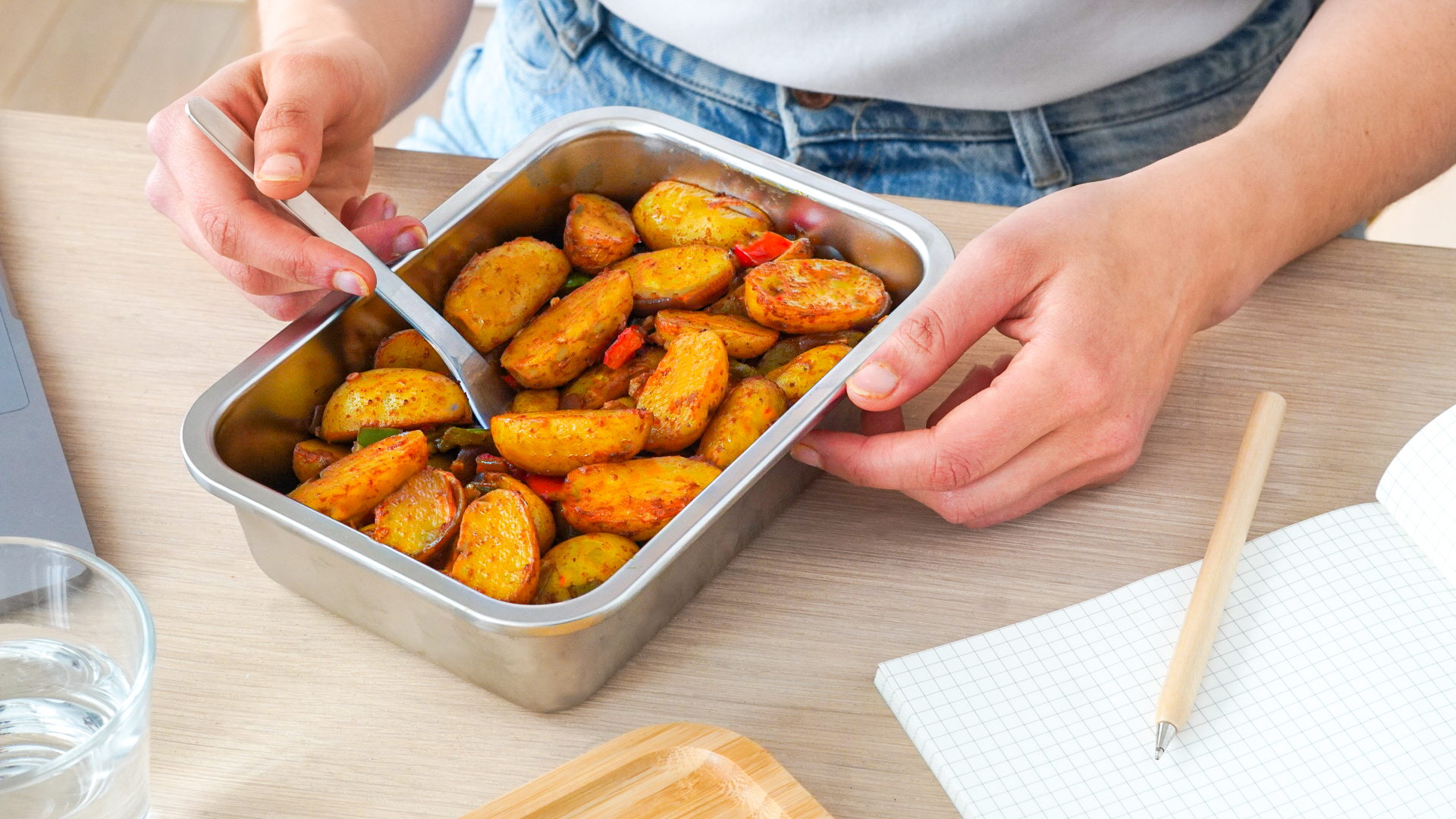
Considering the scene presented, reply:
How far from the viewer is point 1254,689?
0.68 metres

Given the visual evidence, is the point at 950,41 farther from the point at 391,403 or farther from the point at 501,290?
the point at 391,403

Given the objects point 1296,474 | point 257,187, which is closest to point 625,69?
point 257,187

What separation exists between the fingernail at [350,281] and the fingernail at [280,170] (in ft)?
0.22

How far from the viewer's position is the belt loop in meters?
1.07

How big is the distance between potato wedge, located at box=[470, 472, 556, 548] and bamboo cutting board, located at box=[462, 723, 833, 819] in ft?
0.41

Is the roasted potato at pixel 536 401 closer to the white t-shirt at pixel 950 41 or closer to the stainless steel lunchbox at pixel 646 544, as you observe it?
the stainless steel lunchbox at pixel 646 544

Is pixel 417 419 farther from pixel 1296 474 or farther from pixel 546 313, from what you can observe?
pixel 1296 474

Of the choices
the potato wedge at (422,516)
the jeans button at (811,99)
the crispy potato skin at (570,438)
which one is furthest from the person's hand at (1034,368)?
the jeans button at (811,99)

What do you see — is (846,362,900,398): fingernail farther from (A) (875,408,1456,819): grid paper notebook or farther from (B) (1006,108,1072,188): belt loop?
(B) (1006,108,1072,188): belt loop

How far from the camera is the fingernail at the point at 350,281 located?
753 millimetres

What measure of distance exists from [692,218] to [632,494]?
27 cm

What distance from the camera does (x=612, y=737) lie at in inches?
26.0

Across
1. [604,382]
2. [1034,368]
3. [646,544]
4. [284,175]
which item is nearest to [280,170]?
[284,175]

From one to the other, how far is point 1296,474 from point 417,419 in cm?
60
